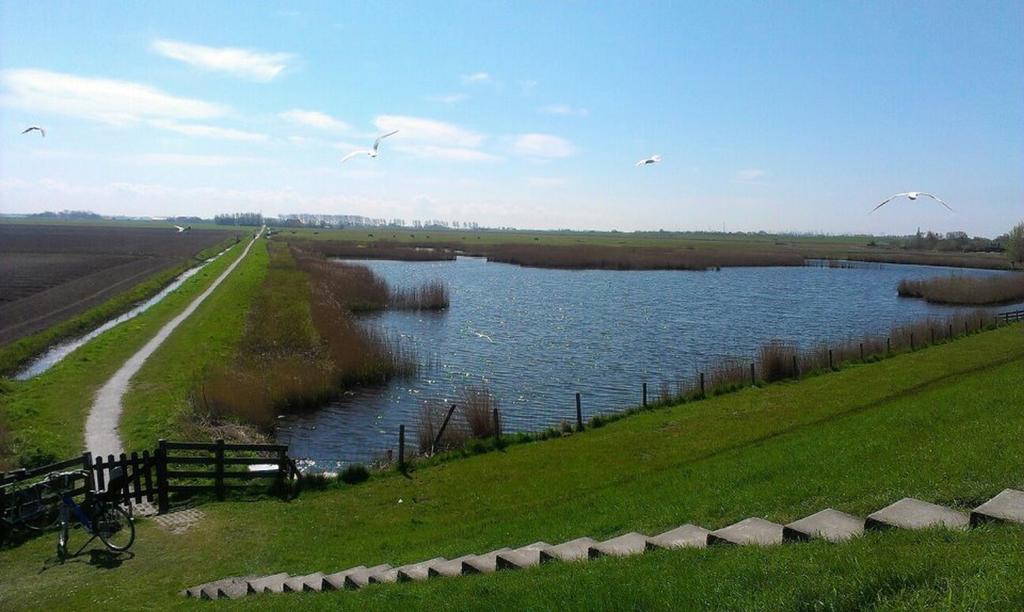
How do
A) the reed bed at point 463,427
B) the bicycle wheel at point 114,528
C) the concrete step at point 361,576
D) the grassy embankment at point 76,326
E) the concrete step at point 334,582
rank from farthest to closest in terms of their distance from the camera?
1. the grassy embankment at point 76,326
2. the reed bed at point 463,427
3. the bicycle wheel at point 114,528
4. the concrete step at point 334,582
5. the concrete step at point 361,576

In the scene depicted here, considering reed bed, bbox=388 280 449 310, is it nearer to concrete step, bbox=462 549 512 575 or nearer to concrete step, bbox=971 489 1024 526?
concrete step, bbox=462 549 512 575

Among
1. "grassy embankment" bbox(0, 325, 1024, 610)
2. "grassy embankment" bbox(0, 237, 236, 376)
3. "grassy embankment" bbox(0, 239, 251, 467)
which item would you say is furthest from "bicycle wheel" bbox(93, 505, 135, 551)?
"grassy embankment" bbox(0, 237, 236, 376)

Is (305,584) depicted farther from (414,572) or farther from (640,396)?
(640,396)

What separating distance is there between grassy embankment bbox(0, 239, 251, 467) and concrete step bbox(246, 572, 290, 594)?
9.66 metres

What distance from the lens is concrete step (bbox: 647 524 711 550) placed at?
8398mm

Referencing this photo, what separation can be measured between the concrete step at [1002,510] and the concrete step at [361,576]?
22.6 feet

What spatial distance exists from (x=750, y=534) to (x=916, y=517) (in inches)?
65.3

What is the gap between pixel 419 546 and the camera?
12414 mm

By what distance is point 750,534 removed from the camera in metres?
8.26

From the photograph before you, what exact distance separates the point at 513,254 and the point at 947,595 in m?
117

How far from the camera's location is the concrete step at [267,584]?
33.8 feet

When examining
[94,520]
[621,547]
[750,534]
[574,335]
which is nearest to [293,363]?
[574,335]

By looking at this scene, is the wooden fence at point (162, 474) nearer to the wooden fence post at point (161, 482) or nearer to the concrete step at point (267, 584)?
the wooden fence post at point (161, 482)

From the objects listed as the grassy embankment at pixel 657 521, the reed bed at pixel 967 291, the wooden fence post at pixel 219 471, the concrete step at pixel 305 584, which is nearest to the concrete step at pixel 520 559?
the grassy embankment at pixel 657 521
